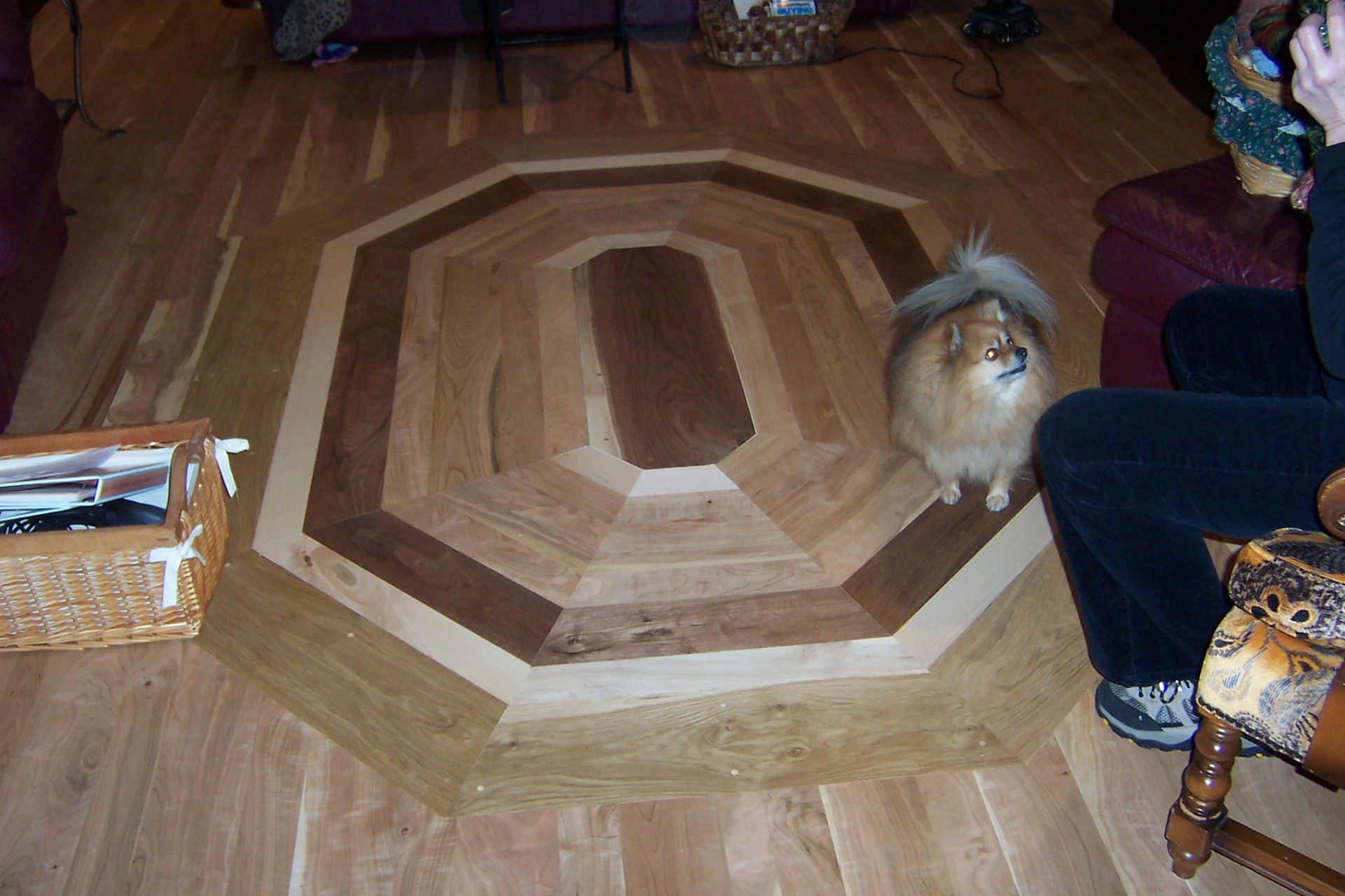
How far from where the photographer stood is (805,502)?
1950mm

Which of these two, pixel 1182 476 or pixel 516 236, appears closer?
pixel 1182 476

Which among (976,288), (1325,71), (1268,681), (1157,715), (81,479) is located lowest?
(1157,715)

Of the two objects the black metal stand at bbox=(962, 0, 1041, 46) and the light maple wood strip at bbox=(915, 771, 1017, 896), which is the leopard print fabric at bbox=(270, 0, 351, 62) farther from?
the light maple wood strip at bbox=(915, 771, 1017, 896)

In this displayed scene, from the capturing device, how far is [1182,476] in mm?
1189

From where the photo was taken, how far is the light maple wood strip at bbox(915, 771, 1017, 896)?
1335mm

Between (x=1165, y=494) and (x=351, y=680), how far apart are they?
3.92 feet

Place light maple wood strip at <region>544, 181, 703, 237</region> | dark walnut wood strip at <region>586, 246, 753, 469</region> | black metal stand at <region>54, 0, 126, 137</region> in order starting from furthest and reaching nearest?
black metal stand at <region>54, 0, 126, 137</region> < light maple wood strip at <region>544, 181, 703, 237</region> < dark walnut wood strip at <region>586, 246, 753, 469</region>

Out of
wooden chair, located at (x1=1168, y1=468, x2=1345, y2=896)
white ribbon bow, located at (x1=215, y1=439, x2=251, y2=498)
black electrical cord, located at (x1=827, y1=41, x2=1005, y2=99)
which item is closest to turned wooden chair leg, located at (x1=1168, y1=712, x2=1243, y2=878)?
wooden chair, located at (x1=1168, y1=468, x2=1345, y2=896)

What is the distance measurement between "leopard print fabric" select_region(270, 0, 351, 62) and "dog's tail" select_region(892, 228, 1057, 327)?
2.60 metres

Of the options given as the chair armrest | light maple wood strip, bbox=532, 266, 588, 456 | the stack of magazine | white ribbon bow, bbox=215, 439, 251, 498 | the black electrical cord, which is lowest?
light maple wood strip, bbox=532, 266, 588, 456

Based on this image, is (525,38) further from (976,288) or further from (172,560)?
(172,560)

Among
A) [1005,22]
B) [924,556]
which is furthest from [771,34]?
[924,556]

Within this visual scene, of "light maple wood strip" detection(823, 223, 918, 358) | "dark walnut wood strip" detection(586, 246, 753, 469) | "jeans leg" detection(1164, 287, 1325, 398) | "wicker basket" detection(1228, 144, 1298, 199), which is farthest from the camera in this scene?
"light maple wood strip" detection(823, 223, 918, 358)

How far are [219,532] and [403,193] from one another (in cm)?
143
